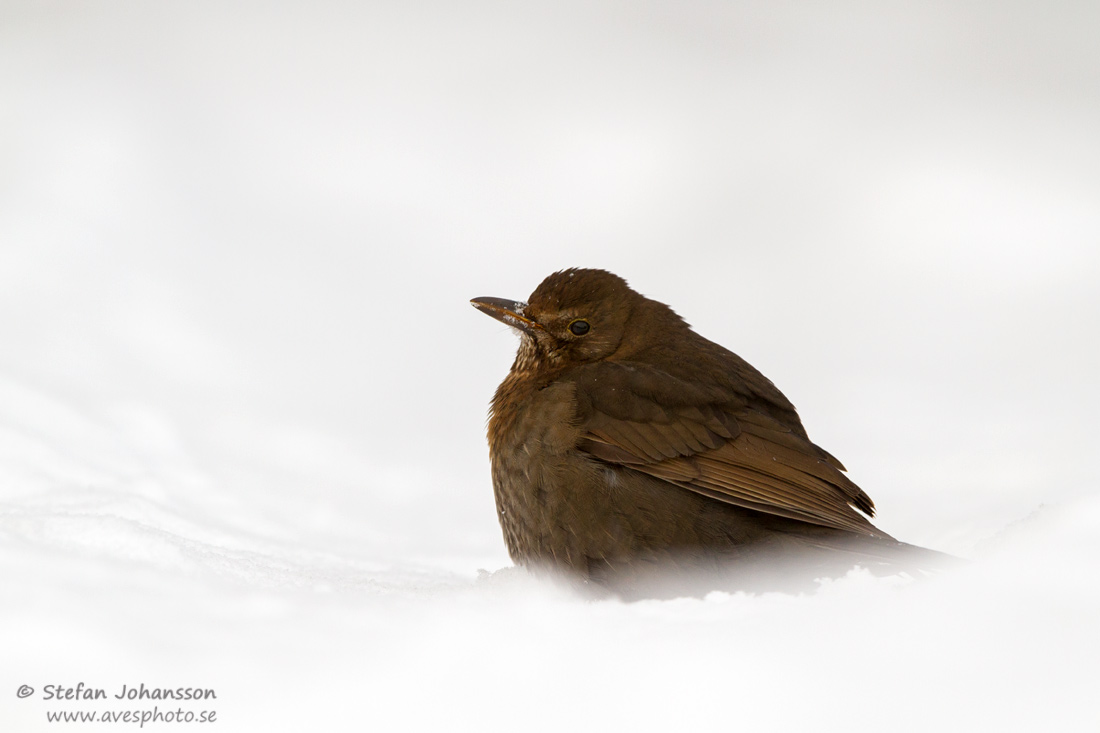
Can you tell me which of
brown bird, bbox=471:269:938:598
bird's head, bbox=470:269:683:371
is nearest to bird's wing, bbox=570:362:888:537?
brown bird, bbox=471:269:938:598

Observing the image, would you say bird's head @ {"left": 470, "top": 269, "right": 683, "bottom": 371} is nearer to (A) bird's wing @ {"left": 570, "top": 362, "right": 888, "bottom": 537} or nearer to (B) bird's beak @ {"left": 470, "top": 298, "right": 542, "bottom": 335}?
(B) bird's beak @ {"left": 470, "top": 298, "right": 542, "bottom": 335}

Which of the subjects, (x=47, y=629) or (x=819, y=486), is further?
(x=819, y=486)

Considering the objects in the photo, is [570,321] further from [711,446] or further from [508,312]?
[711,446]

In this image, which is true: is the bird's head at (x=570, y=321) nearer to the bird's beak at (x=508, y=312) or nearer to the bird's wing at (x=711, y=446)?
the bird's beak at (x=508, y=312)

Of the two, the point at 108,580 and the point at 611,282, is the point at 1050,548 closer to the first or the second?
the point at 611,282

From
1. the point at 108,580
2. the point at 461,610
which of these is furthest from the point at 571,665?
the point at 108,580

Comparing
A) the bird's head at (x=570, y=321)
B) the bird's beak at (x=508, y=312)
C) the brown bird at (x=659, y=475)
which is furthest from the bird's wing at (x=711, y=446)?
the bird's beak at (x=508, y=312)

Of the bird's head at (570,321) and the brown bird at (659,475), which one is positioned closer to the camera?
the brown bird at (659,475)
